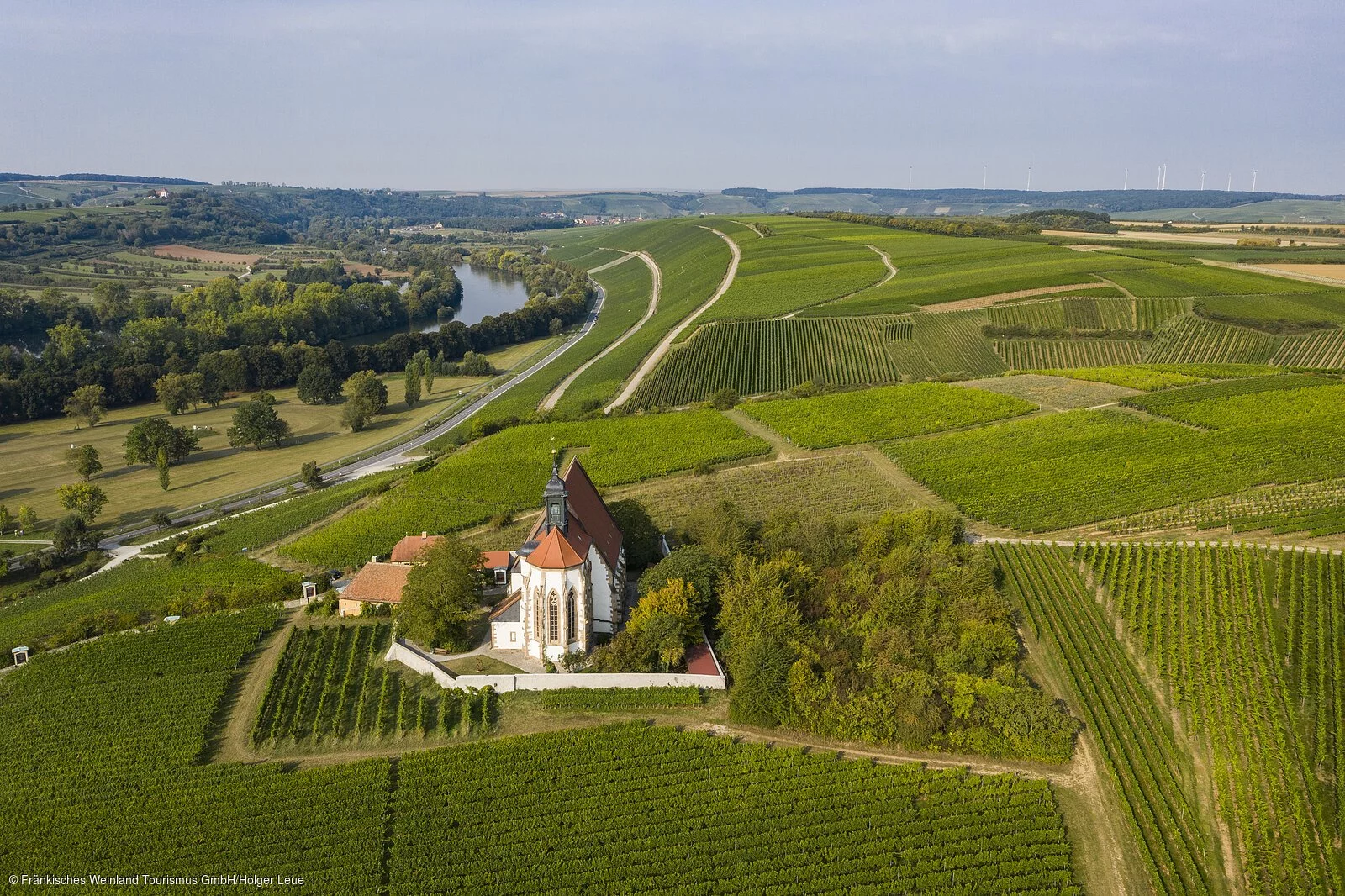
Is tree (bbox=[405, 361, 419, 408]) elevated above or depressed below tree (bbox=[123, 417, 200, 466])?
above

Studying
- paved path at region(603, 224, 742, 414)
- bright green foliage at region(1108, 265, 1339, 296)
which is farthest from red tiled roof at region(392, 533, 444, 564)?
bright green foliage at region(1108, 265, 1339, 296)

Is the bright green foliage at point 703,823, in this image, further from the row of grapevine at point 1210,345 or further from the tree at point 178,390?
the tree at point 178,390

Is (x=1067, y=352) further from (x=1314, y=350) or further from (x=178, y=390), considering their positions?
(x=178, y=390)

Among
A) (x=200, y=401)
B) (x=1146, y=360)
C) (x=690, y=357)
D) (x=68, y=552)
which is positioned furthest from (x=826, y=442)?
(x=200, y=401)

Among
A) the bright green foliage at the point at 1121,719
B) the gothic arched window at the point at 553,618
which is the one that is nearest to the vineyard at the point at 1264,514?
the bright green foliage at the point at 1121,719

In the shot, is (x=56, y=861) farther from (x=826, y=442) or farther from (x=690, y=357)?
(x=690, y=357)

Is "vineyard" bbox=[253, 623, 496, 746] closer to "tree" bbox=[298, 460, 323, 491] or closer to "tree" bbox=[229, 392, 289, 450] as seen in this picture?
"tree" bbox=[298, 460, 323, 491]

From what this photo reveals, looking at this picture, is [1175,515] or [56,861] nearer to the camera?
[56,861]
